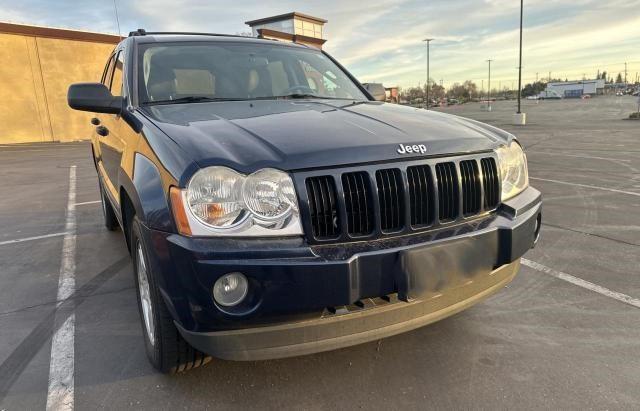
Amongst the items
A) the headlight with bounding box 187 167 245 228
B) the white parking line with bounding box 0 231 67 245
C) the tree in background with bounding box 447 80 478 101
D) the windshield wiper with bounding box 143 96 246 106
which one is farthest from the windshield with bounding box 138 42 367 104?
the tree in background with bounding box 447 80 478 101

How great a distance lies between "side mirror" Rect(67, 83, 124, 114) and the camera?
3.10 m

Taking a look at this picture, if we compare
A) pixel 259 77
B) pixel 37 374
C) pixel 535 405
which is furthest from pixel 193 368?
pixel 259 77

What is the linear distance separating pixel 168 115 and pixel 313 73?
1542 mm

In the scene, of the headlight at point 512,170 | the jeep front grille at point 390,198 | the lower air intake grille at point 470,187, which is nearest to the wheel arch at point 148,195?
the jeep front grille at point 390,198

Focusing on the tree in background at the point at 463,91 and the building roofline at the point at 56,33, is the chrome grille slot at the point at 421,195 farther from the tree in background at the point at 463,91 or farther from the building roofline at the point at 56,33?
the tree in background at the point at 463,91

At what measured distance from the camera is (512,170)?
8.79 ft

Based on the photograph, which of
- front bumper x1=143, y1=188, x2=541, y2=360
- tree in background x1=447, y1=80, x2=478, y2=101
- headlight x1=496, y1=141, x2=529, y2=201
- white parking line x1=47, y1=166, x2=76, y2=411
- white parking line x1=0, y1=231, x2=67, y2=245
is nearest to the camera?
front bumper x1=143, y1=188, x2=541, y2=360

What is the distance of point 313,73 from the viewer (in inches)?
151

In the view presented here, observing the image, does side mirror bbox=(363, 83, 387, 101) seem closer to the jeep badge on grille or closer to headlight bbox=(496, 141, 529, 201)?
headlight bbox=(496, 141, 529, 201)

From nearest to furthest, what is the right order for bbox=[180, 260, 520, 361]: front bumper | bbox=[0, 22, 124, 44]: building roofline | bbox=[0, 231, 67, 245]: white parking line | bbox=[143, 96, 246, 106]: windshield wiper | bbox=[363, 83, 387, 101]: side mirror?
bbox=[180, 260, 520, 361]: front bumper, bbox=[143, 96, 246, 106]: windshield wiper, bbox=[363, 83, 387, 101]: side mirror, bbox=[0, 231, 67, 245]: white parking line, bbox=[0, 22, 124, 44]: building roofline

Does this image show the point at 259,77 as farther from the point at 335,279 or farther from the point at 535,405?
the point at 535,405

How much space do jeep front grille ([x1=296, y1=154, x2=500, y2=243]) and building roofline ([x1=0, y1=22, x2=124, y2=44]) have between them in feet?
74.1

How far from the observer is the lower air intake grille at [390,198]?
211 cm

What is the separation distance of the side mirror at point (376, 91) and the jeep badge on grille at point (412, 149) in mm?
1789
